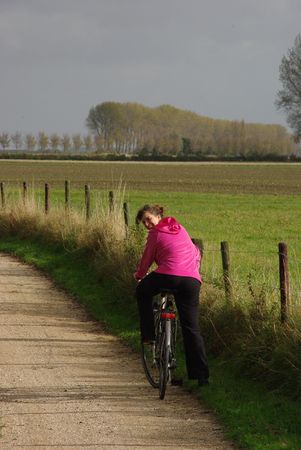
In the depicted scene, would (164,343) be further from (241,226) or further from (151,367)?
(241,226)

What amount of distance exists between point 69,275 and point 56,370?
24.6 feet

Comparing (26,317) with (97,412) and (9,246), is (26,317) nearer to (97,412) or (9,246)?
(97,412)

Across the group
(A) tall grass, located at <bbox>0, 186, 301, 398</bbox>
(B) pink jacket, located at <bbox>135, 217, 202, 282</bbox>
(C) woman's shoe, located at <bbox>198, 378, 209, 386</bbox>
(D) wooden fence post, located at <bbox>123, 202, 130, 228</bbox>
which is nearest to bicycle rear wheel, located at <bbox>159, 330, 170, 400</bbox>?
(C) woman's shoe, located at <bbox>198, 378, 209, 386</bbox>

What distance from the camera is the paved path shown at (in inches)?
290

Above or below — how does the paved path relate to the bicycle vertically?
below

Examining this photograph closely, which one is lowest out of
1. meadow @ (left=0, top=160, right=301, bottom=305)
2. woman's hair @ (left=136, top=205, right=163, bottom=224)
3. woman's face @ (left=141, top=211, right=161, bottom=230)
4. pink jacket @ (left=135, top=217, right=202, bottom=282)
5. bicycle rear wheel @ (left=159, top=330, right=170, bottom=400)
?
meadow @ (left=0, top=160, right=301, bottom=305)

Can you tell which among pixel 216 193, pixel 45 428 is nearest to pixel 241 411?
pixel 45 428

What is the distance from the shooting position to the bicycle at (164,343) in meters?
8.69

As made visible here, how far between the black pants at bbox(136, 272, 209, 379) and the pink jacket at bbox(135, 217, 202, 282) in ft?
0.25

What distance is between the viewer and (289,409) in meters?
8.12

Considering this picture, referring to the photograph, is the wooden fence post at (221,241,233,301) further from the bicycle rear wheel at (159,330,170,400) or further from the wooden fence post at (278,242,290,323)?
the bicycle rear wheel at (159,330,170,400)

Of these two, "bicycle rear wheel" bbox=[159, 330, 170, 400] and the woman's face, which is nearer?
"bicycle rear wheel" bbox=[159, 330, 170, 400]

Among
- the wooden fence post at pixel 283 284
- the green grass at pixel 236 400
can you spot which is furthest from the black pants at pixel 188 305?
the wooden fence post at pixel 283 284

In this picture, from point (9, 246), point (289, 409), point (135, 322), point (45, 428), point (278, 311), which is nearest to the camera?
point (45, 428)
